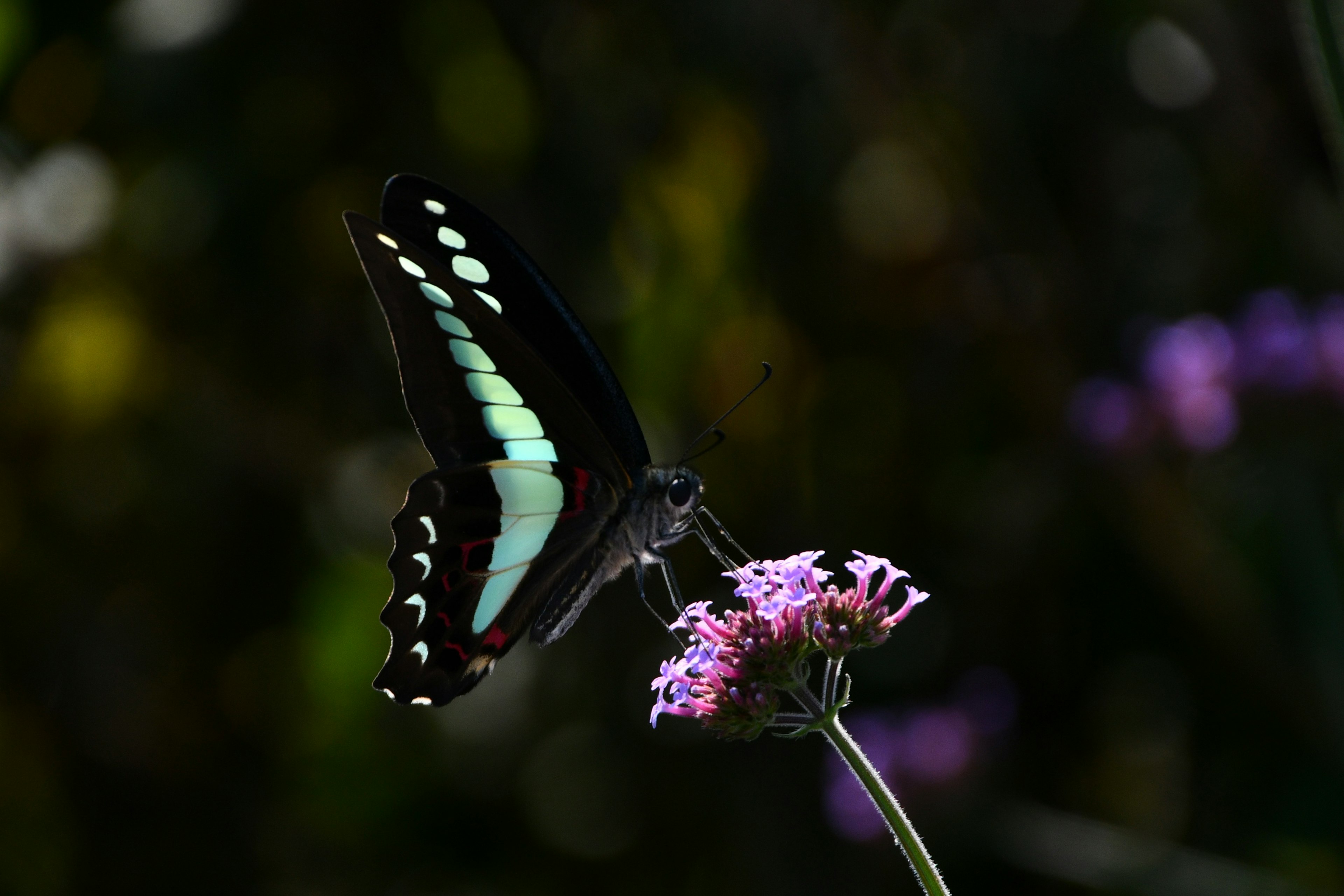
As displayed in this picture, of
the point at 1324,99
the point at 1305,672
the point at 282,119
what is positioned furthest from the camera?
the point at 282,119

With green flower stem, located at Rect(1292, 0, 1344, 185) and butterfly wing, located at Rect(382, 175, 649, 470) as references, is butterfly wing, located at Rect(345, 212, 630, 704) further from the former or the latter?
green flower stem, located at Rect(1292, 0, 1344, 185)

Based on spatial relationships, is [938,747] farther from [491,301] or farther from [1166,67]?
[1166,67]

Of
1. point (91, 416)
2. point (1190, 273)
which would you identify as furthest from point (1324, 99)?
point (91, 416)

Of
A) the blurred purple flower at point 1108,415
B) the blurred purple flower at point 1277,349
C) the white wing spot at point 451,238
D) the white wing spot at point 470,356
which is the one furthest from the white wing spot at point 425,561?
the blurred purple flower at point 1277,349

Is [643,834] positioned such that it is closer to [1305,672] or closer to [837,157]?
[1305,672]

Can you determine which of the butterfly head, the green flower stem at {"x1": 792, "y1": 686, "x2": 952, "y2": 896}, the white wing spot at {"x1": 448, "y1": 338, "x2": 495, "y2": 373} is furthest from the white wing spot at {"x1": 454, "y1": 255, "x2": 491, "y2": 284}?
the green flower stem at {"x1": 792, "y1": 686, "x2": 952, "y2": 896}

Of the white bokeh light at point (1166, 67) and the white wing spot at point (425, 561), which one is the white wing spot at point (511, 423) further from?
the white bokeh light at point (1166, 67)
